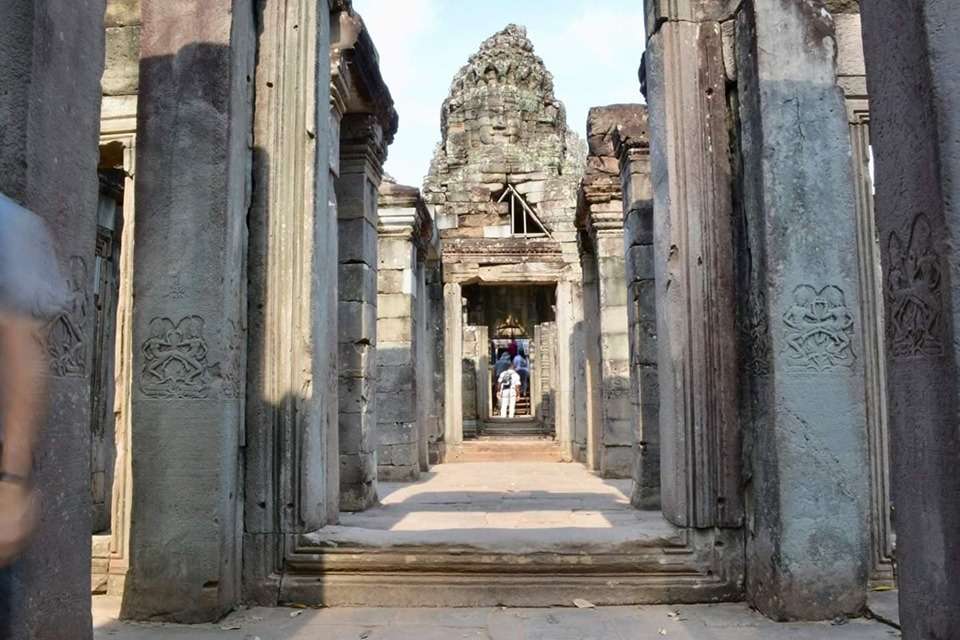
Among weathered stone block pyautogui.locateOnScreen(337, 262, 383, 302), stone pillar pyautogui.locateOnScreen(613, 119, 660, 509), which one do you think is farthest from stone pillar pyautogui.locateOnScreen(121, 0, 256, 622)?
stone pillar pyautogui.locateOnScreen(613, 119, 660, 509)

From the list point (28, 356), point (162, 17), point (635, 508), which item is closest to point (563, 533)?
point (635, 508)

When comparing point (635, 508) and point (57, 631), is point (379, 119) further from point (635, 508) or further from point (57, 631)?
point (57, 631)

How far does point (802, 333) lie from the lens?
382cm

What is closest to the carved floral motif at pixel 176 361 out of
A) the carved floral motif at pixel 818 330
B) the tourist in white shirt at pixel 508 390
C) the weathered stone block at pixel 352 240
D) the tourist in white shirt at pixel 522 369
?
the carved floral motif at pixel 818 330

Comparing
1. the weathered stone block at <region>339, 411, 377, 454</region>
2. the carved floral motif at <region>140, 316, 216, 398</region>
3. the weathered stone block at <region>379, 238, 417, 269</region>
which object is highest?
the weathered stone block at <region>379, 238, 417, 269</region>

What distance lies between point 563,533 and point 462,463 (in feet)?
26.2

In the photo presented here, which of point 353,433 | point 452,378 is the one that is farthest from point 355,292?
point 452,378

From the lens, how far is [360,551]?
13.8 ft

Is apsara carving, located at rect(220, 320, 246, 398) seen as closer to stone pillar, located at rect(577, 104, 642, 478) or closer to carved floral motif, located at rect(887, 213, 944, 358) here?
carved floral motif, located at rect(887, 213, 944, 358)

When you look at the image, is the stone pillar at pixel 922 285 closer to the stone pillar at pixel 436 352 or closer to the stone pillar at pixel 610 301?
the stone pillar at pixel 610 301

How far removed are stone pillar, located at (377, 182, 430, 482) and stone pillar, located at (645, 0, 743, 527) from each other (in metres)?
5.35

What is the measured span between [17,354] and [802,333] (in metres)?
3.42

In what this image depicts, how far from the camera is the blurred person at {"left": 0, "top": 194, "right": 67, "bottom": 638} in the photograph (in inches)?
67.8

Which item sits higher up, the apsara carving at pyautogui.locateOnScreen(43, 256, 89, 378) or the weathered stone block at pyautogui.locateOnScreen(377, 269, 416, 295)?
the weathered stone block at pyautogui.locateOnScreen(377, 269, 416, 295)
